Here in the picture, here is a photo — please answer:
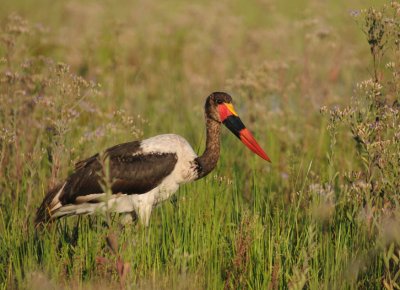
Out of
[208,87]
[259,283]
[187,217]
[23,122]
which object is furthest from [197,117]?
[259,283]

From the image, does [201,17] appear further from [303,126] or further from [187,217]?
[187,217]

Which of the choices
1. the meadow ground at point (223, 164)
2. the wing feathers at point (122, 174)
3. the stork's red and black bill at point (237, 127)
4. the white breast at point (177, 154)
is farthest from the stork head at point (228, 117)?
the wing feathers at point (122, 174)

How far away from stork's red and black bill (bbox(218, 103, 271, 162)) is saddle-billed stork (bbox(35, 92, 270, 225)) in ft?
0.09

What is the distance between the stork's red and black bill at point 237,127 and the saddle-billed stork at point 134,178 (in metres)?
0.03

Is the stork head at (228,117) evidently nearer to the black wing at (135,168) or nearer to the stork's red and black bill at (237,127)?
the stork's red and black bill at (237,127)

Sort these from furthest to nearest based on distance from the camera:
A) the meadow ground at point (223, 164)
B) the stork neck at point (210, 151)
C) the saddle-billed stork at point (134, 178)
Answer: the stork neck at point (210, 151), the saddle-billed stork at point (134, 178), the meadow ground at point (223, 164)

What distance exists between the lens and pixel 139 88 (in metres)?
10.2

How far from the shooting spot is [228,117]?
6297 mm

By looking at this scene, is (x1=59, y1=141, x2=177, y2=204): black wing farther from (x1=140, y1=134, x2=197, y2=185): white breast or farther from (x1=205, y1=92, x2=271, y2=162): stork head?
(x1=205, y1=92, x2=271, y2=162): stork head

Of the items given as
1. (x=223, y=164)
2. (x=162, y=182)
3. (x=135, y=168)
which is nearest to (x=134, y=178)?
(x=135, y=168)

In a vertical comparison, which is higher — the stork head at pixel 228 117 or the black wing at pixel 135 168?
the stork head at pixel 228 117

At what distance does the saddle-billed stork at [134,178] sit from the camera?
18.9 ft

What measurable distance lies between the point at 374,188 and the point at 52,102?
8.36 ft

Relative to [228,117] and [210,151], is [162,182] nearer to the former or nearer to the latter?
[210,151]
